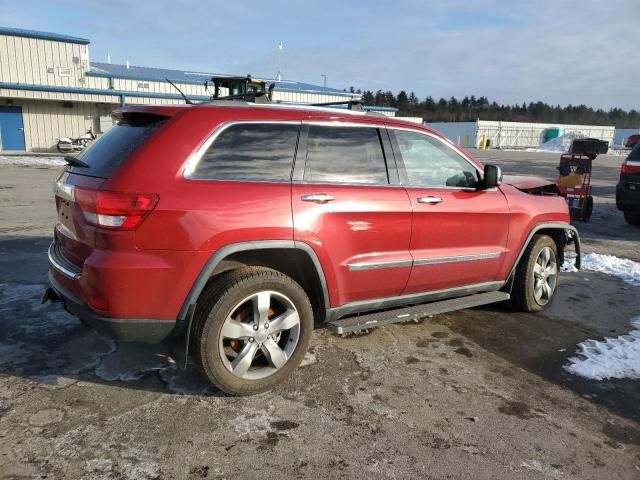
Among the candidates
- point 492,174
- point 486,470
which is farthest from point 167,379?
point 492,174

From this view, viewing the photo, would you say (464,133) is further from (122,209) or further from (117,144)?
(122,209)

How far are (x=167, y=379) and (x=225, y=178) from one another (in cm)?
147

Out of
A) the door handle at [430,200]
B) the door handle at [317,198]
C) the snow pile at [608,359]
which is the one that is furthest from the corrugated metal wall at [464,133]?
→ the door handle at [317,198]

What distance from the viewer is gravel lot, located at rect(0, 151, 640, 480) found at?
264 cm

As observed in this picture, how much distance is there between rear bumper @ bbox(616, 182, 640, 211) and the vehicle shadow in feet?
30.9

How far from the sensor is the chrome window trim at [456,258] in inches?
154

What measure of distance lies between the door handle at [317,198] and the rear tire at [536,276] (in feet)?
8.09

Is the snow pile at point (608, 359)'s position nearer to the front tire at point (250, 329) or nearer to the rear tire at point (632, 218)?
the front tire at point (250, 329)

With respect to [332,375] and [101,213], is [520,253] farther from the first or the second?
[101,213]

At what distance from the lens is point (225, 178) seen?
3.11 metres

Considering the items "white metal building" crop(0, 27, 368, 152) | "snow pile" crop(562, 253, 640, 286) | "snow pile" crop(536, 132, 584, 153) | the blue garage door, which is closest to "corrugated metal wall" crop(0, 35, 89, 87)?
"white metal building" crop(0, 27, 368, 152)

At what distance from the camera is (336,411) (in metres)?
3.14

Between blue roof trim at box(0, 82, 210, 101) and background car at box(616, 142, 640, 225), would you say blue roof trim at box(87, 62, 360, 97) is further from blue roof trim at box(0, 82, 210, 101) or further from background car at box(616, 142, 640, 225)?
background car at box(616, 142, 640, 225)

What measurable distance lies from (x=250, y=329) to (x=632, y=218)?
9978 millimetres
